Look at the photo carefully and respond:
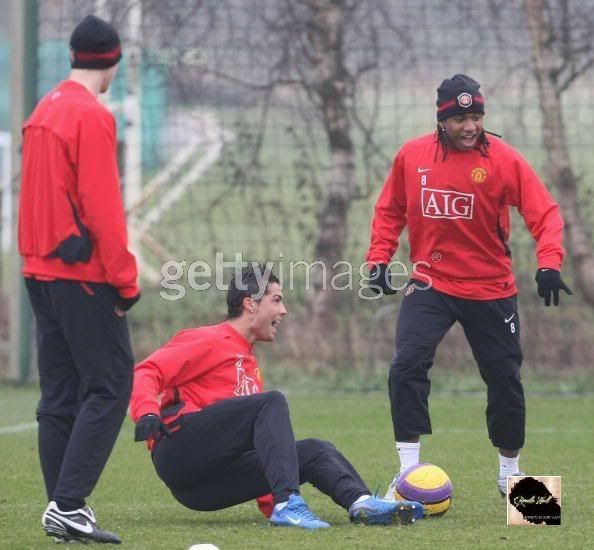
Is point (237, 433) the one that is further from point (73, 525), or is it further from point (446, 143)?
point (446, 143)

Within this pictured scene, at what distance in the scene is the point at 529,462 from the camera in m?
8.10

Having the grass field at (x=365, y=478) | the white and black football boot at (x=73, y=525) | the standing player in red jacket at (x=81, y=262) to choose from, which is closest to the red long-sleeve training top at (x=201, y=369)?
the standing player in red jacket at (x=81, y=262)

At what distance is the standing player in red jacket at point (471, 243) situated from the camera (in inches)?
273

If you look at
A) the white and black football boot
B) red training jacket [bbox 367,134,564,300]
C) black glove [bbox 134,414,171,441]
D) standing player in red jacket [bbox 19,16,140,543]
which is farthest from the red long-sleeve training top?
red training jacket [bbox 367,134,564,300]

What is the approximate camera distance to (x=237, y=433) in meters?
5.87

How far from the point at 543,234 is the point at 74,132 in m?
2.45

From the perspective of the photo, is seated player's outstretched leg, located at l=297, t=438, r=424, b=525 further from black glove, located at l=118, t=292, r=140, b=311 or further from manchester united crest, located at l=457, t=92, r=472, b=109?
manchester united crest, located at l=457, t=92, r=472, b=109

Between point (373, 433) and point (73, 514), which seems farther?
point (373, 433)

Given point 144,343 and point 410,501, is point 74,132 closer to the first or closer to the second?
point 410,501

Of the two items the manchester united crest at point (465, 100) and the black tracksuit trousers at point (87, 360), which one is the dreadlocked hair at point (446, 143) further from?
the black tracksuit trousers at point (87, 360)

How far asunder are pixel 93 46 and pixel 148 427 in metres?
1.38

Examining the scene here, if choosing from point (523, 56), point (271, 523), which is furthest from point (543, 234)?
point (523, 56)

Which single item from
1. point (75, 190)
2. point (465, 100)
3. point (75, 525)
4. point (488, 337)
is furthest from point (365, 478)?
Result: point (75, 190)

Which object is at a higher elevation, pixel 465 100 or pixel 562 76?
pixel 562 76
